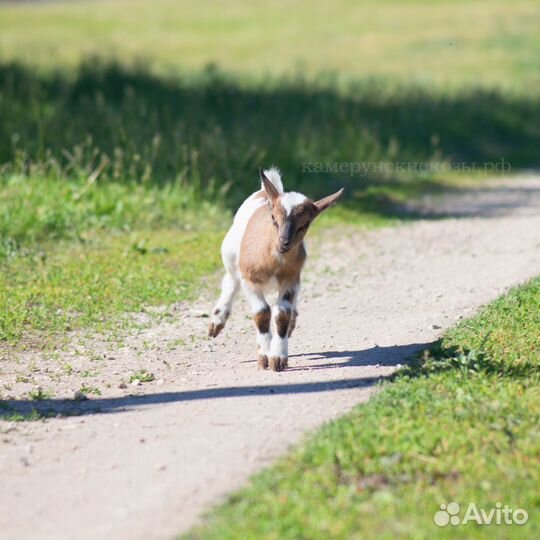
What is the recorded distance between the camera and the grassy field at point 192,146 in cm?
1255

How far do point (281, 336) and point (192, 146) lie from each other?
26.2 ft

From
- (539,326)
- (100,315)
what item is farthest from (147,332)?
(539,326)

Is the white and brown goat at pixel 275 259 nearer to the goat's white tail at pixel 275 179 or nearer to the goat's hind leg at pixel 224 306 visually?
the goat's white tail at pixel 275 179

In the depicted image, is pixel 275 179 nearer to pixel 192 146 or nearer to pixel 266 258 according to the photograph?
pixel 266 258

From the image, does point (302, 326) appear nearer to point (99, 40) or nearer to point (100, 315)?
point (100, 315)

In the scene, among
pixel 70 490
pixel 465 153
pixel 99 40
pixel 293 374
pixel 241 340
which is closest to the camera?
pixel 70 490

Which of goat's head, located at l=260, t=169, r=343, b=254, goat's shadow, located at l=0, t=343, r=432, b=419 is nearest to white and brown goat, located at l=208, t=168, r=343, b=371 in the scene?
goat's head, located at l=260, t=169, r=343, b=254

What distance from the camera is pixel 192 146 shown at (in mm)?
16344

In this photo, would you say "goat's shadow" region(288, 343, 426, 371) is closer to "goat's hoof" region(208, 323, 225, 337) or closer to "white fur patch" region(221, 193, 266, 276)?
"goat's hoof" region(208, 323, 225, 337)

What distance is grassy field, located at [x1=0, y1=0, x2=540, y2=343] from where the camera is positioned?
12.5 metres

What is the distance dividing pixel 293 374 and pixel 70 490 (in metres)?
2.54

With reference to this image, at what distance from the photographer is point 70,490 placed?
655 centimetres

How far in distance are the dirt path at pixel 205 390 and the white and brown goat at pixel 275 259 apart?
0.98 ft

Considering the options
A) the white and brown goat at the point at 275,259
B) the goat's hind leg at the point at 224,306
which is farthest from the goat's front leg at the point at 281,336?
the goat's hind leg at the point at 224,306
